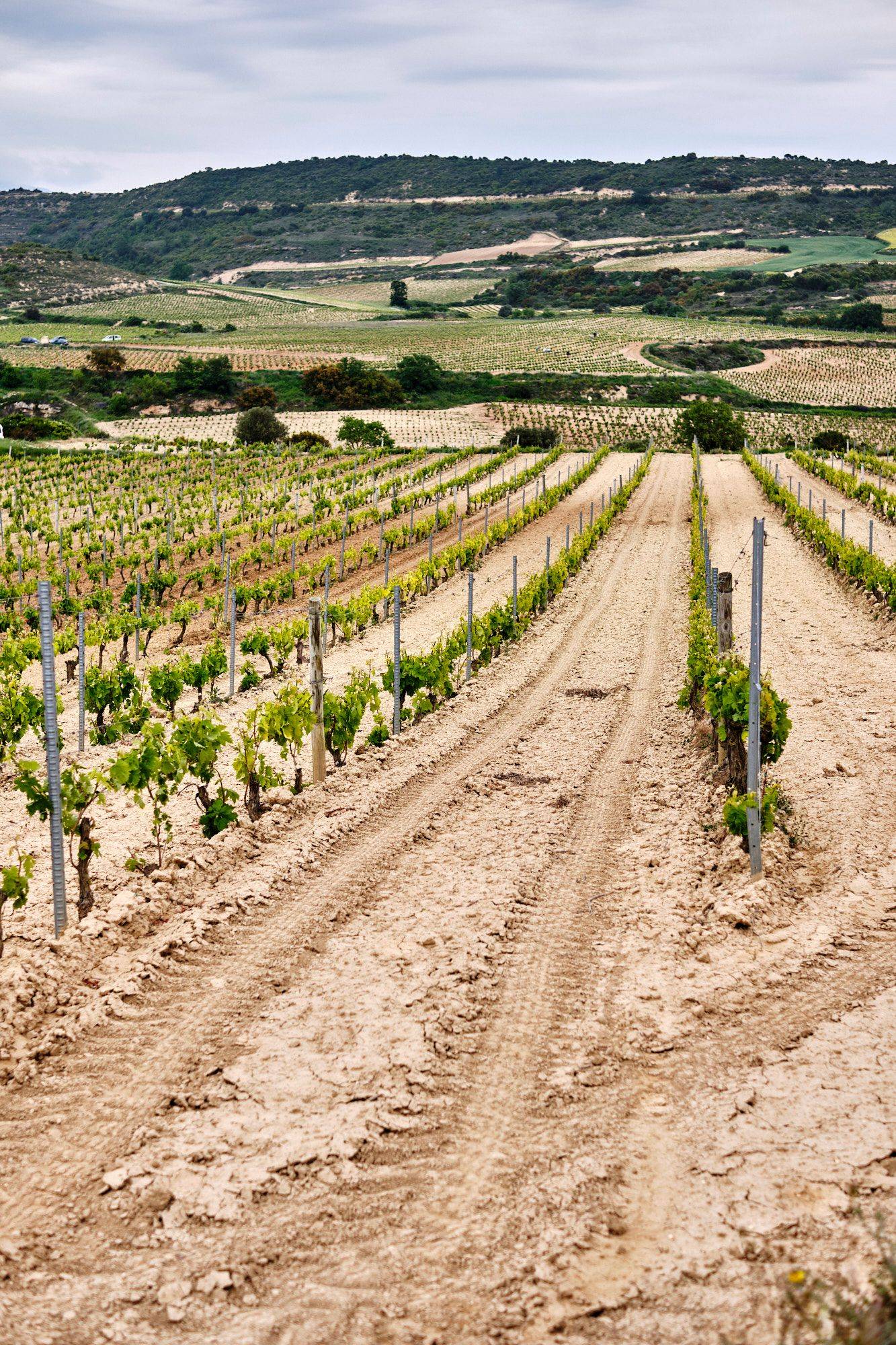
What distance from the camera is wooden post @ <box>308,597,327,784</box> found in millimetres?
11172

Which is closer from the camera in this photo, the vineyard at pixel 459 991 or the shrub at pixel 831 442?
the vineyard at pixel 459 991

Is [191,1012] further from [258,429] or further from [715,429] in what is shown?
[715,429]

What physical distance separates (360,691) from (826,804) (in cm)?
516

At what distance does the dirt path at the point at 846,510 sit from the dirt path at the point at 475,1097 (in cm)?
1964

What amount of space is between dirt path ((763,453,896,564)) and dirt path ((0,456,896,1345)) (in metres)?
19.6

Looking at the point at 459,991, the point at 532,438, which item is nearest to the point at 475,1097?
the point at 459,991

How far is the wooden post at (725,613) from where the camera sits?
1216 cm

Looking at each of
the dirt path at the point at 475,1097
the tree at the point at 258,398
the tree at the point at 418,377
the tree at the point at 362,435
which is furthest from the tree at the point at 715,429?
the dirt path at the point at 475,1097

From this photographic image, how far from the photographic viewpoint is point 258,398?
242ft

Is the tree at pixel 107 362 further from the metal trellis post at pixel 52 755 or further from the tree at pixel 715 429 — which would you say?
the metal trellis post at pixel 52 755

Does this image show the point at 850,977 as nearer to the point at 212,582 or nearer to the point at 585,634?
the point at 585,634

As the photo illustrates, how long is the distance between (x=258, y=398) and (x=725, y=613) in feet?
214

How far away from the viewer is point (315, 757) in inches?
440

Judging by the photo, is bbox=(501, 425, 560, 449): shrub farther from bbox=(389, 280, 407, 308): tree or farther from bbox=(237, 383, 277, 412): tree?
bbox=(389, 280, 407, 308): tree
